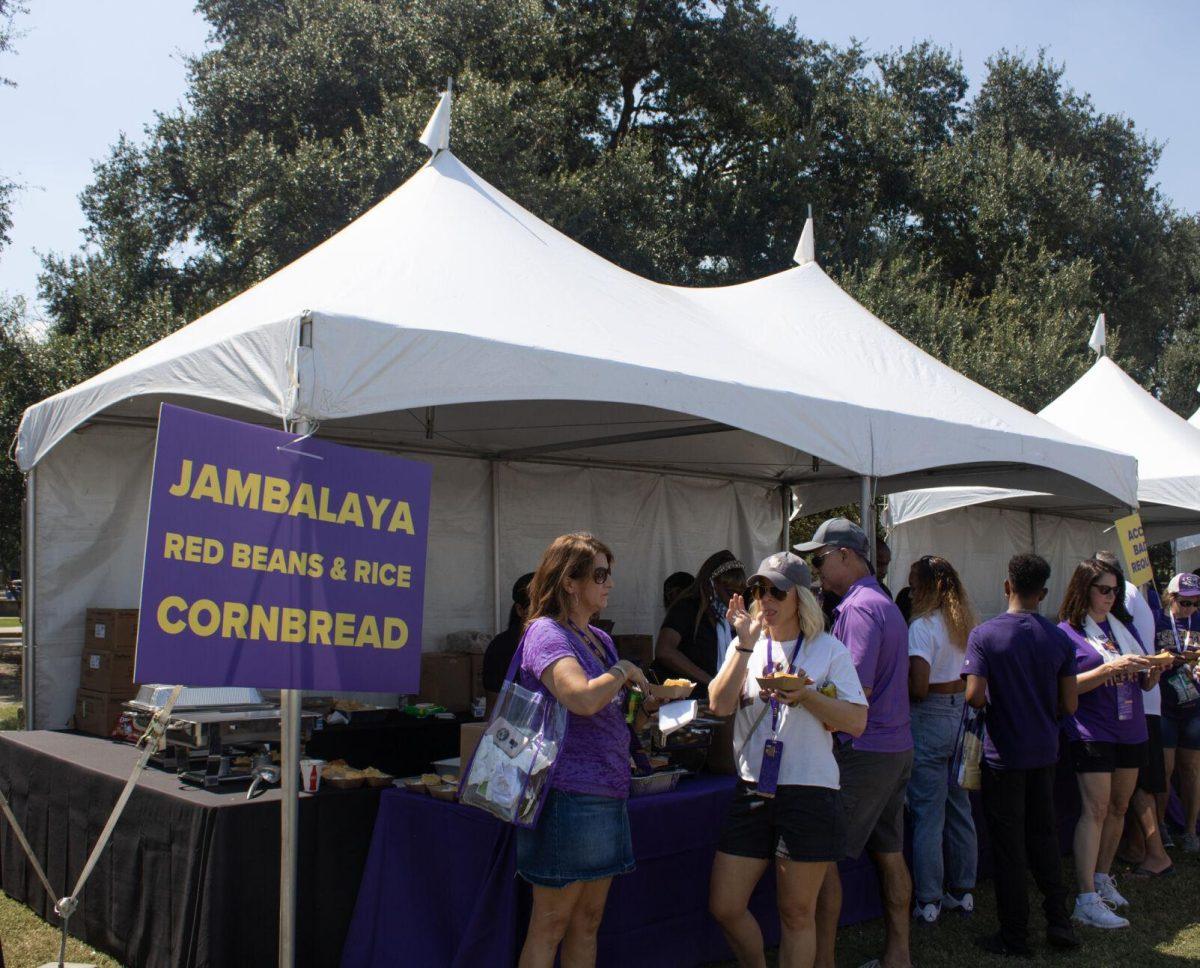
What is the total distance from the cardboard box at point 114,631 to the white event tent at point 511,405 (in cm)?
19

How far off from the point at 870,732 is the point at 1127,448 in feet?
20.7

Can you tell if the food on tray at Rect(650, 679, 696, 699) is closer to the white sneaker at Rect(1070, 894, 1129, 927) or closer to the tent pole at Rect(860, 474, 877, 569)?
the tent pole at Rect(860, 474, 877, 569)

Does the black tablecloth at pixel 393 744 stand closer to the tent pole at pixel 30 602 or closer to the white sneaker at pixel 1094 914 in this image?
the tent pole at pixel 30 602

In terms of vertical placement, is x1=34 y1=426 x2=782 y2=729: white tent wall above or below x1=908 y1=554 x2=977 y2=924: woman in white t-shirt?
above

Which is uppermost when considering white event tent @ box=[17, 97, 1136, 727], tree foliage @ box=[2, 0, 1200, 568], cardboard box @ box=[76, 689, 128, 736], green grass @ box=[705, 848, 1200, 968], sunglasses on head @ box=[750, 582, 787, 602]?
tree foliage @ box=[2, 0, 1200, 568]

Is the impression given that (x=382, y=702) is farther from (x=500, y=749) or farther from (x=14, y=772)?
(x=500, y=749)

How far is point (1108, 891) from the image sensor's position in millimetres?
4895

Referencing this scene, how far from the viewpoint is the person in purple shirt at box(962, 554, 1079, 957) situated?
414 centimetres

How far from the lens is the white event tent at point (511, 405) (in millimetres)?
3590

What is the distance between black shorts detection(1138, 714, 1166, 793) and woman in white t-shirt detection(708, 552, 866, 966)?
311cm

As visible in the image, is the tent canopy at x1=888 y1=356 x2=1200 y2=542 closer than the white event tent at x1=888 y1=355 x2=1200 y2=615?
Yes

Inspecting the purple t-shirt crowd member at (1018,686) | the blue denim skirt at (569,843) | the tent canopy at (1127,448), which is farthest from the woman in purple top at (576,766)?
the tent canopy at (1127,448)

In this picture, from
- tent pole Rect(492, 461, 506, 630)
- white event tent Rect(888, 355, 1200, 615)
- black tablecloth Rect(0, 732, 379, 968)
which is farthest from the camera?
white event tent Rect(888, 355, 1200, 615)

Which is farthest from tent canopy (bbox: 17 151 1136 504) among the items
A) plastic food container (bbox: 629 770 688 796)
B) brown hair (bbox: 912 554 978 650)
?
plastic food container (bbox: 629 770 688 796)
